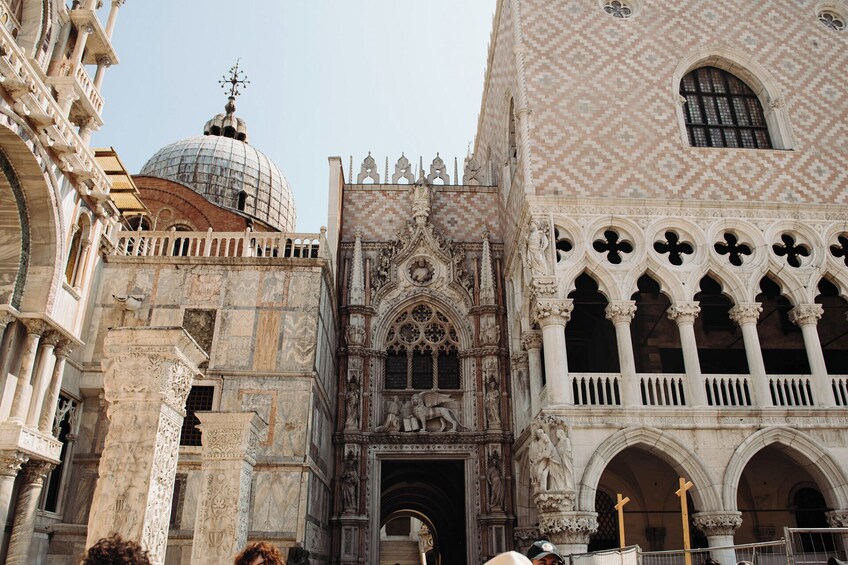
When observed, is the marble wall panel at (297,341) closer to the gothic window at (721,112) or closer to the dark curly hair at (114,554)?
the gothic window at (721,112)

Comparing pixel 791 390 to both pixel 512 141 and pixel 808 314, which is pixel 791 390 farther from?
pixel 512 141

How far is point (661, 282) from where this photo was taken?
15.6 m

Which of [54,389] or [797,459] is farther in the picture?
[797,459]

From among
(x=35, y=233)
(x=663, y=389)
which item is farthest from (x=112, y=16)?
(x=663, y=389)

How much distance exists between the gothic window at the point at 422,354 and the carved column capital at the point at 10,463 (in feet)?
29.6

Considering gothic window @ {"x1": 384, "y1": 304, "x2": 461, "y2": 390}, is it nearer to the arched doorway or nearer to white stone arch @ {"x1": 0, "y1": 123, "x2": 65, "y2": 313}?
the arched doorway

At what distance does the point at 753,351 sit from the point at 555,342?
14.1 feet

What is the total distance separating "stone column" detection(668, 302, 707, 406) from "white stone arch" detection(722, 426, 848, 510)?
3.97 ft

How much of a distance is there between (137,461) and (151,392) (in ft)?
2.23

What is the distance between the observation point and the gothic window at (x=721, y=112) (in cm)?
1789

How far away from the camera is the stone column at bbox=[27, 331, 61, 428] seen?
12.6 metres

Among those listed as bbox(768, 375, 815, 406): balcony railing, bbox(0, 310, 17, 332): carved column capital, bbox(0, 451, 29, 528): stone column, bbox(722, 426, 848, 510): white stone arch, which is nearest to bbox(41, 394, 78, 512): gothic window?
bbox(0, 451, 29, 528): stone column

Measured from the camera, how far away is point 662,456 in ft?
46.5

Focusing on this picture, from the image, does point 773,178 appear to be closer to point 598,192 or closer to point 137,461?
point 598,192
